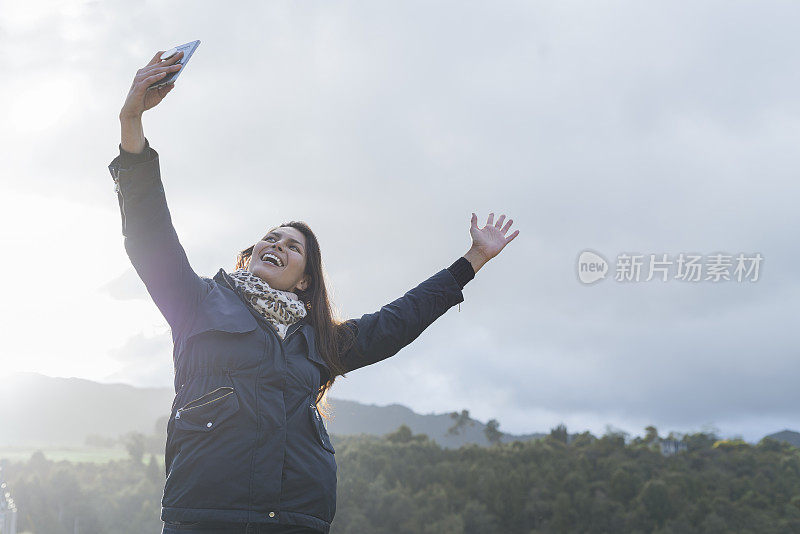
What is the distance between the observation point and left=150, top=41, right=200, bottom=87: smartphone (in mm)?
2881


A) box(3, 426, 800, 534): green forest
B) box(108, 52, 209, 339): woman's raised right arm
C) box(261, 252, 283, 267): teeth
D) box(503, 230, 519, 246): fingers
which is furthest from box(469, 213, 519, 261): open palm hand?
box(3, 426, 800, 534): green forest

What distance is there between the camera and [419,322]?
365cm

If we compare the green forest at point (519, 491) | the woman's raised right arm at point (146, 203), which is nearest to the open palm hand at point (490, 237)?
the woman's raised right arm at point (146, 203)

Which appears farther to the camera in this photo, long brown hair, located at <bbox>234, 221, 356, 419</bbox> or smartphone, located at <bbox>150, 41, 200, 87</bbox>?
long brown hair, located at <bbox>234, 221, 356, 419</bbox>

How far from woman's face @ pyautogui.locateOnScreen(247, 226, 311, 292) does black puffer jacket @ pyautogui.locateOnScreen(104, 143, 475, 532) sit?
1.11 ft

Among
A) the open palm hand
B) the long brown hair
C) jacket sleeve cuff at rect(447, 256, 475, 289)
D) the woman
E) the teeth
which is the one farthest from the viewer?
the open palm hand

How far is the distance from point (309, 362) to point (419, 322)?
2.24 feet

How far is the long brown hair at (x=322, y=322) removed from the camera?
11.1 feet

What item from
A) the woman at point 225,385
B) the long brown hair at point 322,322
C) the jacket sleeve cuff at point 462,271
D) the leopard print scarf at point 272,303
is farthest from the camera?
the jacket sleeve cuff at point 462,271

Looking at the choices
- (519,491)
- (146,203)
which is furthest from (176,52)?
(519,491)

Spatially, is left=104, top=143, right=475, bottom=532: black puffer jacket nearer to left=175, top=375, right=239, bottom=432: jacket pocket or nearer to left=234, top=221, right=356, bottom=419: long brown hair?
left=175, top=375, right=239, bottom=432: jacket pocket

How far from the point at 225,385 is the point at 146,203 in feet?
2.36

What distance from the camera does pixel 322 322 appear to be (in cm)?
343

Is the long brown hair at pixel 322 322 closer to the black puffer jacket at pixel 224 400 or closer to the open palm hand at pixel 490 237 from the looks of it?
the black puffer jacket at pixel 224 400
